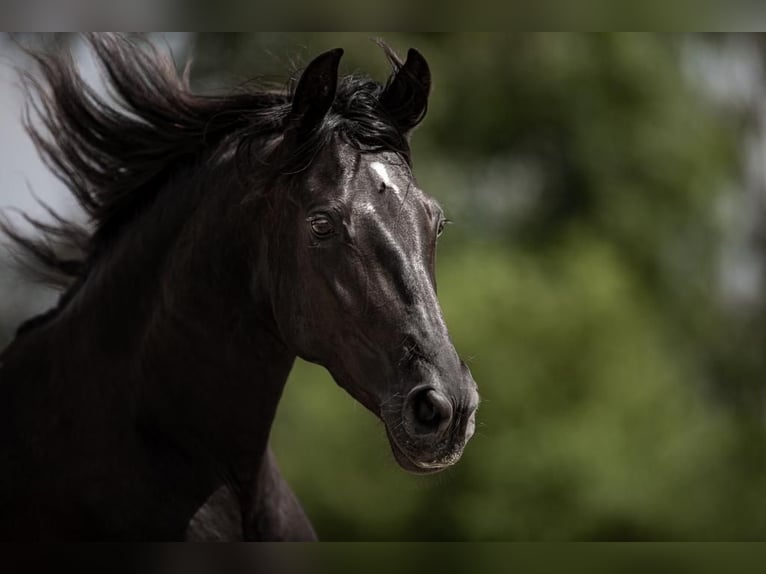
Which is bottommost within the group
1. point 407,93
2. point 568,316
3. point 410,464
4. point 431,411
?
point 568,316

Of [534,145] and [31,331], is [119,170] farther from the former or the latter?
[534,145]

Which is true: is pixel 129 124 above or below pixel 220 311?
above

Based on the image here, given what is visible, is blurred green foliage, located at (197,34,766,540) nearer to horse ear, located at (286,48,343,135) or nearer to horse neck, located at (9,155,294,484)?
horse neck, located at (9,155,294,484)

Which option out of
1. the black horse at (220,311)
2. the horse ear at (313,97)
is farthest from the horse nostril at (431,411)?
the horse ear at (313,97)

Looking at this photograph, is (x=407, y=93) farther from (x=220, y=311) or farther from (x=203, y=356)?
(x=203, y=356)

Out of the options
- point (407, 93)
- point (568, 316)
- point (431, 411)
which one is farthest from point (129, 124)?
point (568, 316)

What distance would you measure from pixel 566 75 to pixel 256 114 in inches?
488

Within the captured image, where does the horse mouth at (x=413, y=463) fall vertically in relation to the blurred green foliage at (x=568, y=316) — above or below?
above

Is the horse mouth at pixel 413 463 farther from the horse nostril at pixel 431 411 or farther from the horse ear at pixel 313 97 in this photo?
the horse ear at pixel 313 97

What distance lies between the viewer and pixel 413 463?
2.79m

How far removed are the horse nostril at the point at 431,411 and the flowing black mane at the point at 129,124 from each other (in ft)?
3.25

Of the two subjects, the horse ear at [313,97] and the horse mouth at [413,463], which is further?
the horse ear at [313,97]

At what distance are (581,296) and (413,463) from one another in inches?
401

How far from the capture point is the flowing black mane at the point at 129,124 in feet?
11.4
